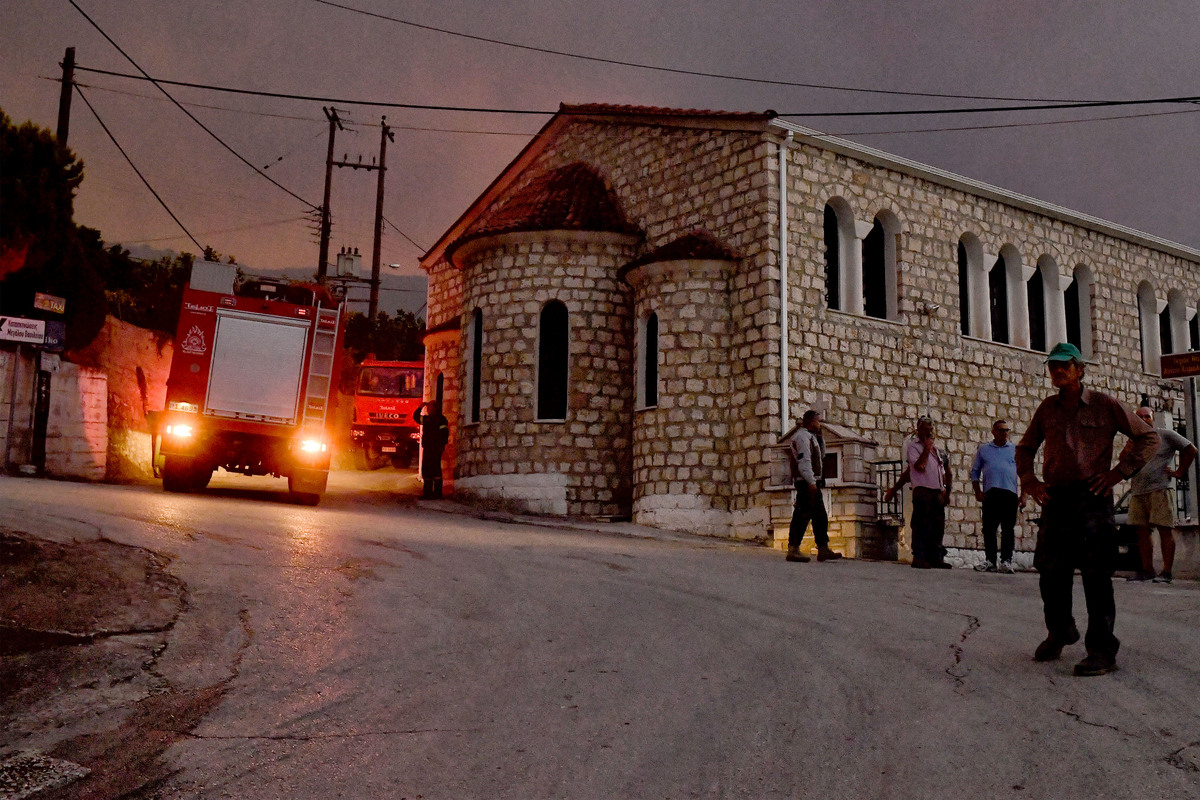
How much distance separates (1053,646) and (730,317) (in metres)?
12.4

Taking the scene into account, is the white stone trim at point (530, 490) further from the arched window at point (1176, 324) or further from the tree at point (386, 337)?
the tree at point (386, 337)

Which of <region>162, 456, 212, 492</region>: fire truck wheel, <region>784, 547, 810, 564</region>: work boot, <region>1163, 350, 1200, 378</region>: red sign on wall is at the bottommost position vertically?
<region>784, 547, 810, 564</region>: work boot

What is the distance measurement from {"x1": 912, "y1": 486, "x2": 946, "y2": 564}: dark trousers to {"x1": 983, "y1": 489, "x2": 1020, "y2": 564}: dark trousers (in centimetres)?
59

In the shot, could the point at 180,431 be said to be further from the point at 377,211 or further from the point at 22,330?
the point at 377,211

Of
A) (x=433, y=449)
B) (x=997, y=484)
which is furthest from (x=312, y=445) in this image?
(x=997, y=484)

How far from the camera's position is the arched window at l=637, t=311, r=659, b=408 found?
62.6ft

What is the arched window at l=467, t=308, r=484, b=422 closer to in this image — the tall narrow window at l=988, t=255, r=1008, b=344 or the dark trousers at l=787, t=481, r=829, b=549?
the dark trousers at l=787, t=481, r=829, b=549

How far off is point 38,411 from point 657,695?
59.3 feet

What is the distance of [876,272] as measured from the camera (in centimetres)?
2030

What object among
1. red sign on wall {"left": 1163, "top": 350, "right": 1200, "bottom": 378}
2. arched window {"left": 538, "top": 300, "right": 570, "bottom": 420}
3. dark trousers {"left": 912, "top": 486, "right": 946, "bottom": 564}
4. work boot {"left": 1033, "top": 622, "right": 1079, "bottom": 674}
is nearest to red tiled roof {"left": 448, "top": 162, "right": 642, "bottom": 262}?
arched window {"left": 538, "top": 300, "right": 570, "bottom": 420}

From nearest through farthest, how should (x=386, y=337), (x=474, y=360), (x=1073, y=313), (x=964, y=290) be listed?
(x=474, y=360) < (x=964, y=290) < (x=1073, y=313) < (x=386, y=337)

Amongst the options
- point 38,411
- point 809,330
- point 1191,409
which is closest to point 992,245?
point 809,330

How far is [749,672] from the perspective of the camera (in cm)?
623

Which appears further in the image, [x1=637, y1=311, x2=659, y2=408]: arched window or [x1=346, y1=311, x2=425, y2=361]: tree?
[x1=346, y1=311, x2=425, y2=361]: tree
